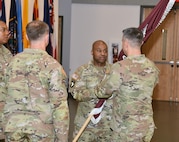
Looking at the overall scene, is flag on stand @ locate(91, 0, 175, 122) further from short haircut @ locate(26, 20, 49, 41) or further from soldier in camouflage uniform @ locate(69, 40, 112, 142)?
A: short haircut @ locate(26, 20, 49, 41)

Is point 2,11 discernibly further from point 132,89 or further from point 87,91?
point 132,89

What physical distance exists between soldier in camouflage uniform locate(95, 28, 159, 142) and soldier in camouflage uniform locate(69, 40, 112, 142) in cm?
76

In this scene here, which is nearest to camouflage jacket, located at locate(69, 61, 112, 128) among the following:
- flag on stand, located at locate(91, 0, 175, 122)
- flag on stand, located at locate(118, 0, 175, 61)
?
flag on stand, located at locate(91, 0, 175, 122)

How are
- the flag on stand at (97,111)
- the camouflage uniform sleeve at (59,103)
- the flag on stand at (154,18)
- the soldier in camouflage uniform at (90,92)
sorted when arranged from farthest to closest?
the soldier in camouflage uniform at (90,92) → the flag on stand at (154,18) → the flag on stand at (97,111) → the camouflage uniform sleeve at (59,103)

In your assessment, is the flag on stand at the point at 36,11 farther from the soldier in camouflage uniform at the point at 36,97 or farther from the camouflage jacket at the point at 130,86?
the soldier in camouflage uniform at the point at 36,97

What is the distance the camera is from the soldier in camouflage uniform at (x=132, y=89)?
3.15 m

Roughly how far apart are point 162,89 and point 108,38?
1.90 meters

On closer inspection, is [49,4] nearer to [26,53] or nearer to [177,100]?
[26,53]

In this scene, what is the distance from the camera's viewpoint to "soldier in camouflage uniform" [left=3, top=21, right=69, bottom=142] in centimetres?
286

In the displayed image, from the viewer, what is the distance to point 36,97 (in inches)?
113

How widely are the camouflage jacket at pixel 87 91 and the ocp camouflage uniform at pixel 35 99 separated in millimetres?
1074

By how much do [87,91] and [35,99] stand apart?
1.13 meters

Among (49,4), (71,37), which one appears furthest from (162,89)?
(49,4)

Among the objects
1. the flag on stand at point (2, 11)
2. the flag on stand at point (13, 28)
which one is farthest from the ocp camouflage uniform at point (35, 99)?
the flag on stand at point (13, 28)
